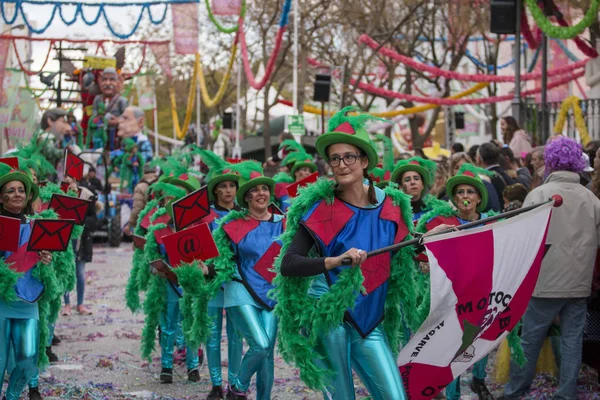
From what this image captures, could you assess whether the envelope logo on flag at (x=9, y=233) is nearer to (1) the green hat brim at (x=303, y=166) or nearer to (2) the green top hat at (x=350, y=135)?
(2) the green top hat at (x=350, y=135)

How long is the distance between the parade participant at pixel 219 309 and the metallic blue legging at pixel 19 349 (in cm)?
143

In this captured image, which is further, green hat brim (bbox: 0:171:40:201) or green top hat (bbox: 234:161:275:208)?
green top hat (bbox: 234:161:275:208)

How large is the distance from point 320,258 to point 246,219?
2.66 metres

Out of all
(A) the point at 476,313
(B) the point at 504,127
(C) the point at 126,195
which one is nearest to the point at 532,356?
(A) the point at 476,313

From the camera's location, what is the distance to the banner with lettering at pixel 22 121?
24816mm

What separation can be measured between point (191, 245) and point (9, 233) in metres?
1.36

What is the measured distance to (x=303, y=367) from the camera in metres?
5.29

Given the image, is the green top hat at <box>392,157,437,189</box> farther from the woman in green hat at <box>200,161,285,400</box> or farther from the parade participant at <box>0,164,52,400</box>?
the parade participant at <box>0,164,52,400</box>

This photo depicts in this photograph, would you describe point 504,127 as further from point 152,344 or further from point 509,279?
point 509,279

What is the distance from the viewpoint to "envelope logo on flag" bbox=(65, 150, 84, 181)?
1133cm

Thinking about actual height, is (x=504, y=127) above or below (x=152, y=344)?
above

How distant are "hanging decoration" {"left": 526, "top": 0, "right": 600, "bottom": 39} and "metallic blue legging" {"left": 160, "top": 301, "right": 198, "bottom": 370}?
7077mm

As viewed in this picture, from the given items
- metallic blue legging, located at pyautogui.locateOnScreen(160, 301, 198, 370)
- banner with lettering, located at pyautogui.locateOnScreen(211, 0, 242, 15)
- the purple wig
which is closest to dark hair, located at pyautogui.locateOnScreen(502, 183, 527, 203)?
the purple wig

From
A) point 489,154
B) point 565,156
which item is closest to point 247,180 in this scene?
point 565,156
